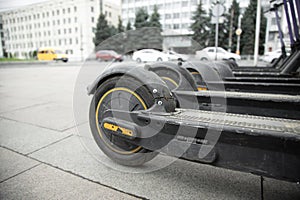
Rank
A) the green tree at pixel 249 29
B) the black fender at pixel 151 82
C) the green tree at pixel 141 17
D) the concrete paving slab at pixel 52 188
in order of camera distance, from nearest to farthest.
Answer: the concrete paving slab at pixel 52 188
the black fender at pixel 151 82
the green tree at pixel 141 17
the green tree at pixel 249 29

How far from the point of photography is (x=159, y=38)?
8.09 ft

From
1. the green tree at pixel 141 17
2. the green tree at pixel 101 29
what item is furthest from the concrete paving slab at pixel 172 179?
the green tree at pixel 101 29

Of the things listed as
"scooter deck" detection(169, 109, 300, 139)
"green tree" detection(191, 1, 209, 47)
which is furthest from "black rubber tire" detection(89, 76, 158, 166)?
"green tree" detection(191, 1, 209, 47)

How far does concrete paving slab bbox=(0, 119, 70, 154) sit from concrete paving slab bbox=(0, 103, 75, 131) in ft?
0.55

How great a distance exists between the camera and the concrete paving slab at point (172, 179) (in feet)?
5.08

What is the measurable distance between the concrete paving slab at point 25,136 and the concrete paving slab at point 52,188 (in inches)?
23.9

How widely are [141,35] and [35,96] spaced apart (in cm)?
407

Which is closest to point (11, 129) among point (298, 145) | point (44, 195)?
point (44, 195)

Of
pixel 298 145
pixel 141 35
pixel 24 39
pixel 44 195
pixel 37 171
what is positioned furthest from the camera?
pixel 24 39

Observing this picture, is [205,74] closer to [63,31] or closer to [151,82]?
[151,82]

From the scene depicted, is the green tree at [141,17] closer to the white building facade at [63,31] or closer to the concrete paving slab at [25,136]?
the concrete paving slab at [25,136]

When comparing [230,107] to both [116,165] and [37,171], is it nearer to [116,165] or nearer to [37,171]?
[116,165]

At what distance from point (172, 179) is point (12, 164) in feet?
5.12

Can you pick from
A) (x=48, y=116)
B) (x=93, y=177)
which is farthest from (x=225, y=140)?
(x=48, y=116)
